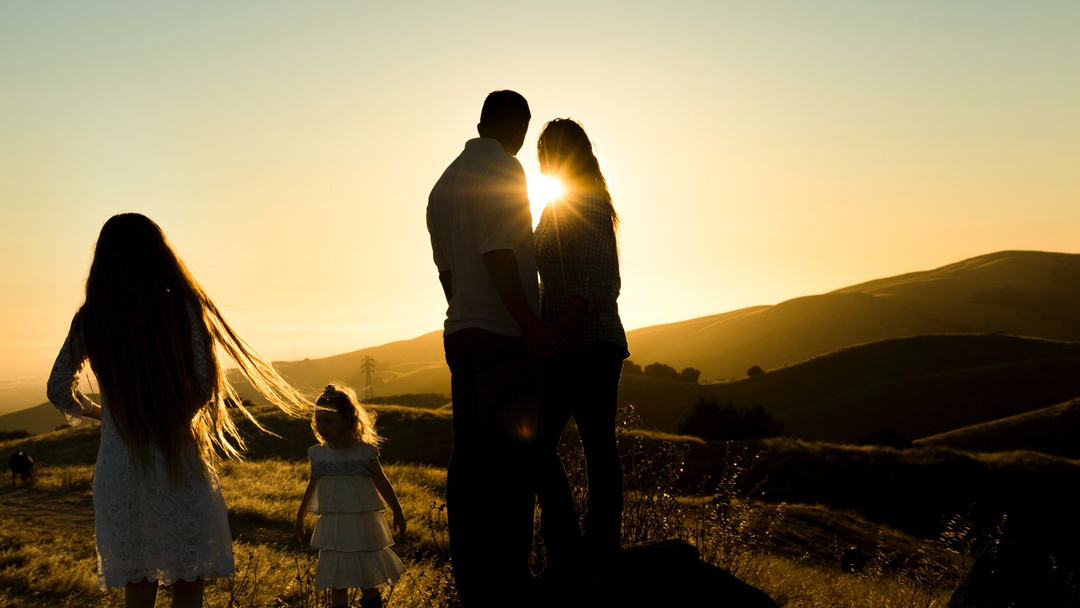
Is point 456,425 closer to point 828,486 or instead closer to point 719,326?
point 828,486

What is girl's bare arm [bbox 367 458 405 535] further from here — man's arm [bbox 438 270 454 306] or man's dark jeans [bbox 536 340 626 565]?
man's arm [bbox 438 270 454 306]

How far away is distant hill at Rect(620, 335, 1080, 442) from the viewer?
46594mm

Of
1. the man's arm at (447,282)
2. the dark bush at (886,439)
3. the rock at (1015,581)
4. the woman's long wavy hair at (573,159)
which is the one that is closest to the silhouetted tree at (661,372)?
the dark bush at (886,439)

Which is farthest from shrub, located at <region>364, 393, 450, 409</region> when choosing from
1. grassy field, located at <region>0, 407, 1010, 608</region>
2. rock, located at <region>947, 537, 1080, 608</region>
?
rock, located at <region>947, 537, 1080, 608</region>

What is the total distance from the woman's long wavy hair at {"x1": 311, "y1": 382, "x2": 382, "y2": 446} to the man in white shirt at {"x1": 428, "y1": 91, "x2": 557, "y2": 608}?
6.15 ft

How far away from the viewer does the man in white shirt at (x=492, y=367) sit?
2.78 metres

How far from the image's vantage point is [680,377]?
65.0 meters

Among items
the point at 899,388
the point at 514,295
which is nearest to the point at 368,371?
the point at 899,388

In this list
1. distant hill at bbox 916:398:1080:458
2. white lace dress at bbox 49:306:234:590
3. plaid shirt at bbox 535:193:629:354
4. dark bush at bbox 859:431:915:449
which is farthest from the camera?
dark bush at bbox 859:431:915:449

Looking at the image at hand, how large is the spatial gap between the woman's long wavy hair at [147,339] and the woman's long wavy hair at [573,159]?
74.9 inches

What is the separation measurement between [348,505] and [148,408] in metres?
2.11

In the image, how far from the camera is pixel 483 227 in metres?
2.83

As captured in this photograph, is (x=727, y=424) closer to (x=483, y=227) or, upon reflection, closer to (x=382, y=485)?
(x=382, y=485)

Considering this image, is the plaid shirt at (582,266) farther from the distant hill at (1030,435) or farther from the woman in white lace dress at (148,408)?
the distant hill at (1030,435)
